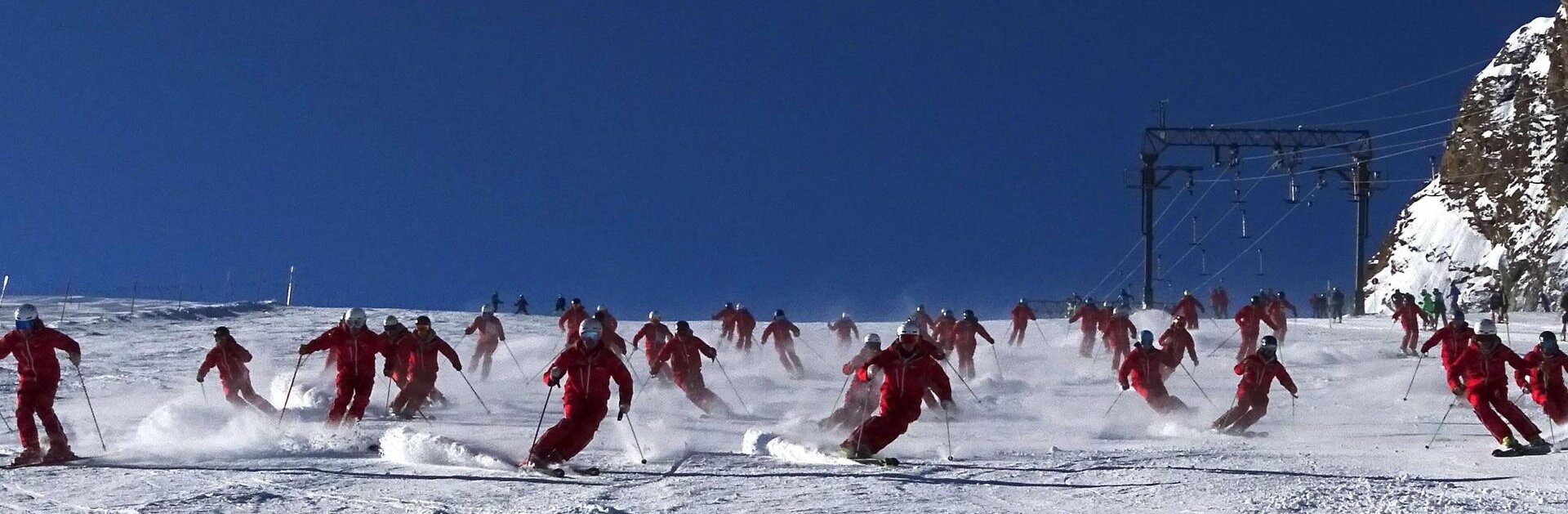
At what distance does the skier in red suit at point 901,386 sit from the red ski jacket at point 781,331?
14.6 meters

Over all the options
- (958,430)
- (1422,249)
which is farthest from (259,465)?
(1422,249)

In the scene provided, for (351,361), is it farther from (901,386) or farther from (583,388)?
(901,386)

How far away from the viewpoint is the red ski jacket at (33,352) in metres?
12.9

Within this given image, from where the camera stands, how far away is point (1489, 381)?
1366cm

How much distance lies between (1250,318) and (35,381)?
2208cm

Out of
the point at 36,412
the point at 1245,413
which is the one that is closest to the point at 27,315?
the point at 36,412

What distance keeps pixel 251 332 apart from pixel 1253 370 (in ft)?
89.9

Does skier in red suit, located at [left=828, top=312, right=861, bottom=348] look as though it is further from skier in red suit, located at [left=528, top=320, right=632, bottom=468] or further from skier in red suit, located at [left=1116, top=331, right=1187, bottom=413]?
skier in red suit, located at [left=528, top=320, right=632, bottom=468]

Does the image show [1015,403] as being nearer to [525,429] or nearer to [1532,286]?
[525,429]

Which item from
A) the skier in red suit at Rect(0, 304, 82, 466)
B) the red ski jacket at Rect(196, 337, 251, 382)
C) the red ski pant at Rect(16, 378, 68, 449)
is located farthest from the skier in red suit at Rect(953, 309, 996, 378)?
the red ski pant at Rect(16, 378, 68, 449)

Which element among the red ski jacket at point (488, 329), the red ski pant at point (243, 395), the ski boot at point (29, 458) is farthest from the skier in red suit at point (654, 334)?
the ski boot at point (29, 458)

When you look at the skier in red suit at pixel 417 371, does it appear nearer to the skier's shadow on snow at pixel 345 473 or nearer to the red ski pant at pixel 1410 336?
the skier's shadow on snow at pixel 345 473

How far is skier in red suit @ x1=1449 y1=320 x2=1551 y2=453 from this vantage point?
43.5 feet

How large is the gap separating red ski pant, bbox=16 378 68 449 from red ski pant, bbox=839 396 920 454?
7038 millimetres
